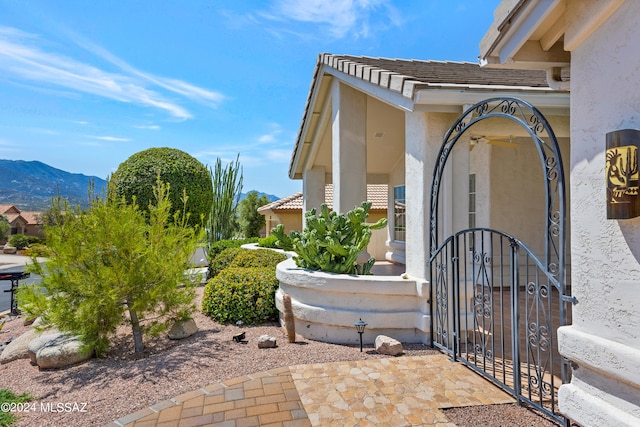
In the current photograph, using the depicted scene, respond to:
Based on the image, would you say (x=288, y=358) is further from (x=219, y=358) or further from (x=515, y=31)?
(x=515, y=31)

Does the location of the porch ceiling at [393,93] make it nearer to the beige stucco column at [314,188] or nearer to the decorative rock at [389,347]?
the beige stucco column at [314,188]

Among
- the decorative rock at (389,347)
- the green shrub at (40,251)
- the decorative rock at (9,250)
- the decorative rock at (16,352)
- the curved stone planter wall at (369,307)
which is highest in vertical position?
the green shrub at (40,251)

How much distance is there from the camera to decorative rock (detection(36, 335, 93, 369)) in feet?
18.9

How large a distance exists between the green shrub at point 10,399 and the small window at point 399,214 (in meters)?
10.0

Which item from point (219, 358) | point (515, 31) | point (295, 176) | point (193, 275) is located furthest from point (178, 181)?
point (515, 31)

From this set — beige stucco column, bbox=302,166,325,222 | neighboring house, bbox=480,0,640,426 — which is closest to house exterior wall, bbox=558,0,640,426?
neighboring house, bbox=480,0,640,426

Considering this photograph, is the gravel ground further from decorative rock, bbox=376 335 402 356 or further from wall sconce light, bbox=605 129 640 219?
wall sconce light, bbox=605 129 640 219

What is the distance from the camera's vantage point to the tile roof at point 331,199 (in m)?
17.7

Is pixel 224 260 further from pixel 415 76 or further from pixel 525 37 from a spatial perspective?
pixel 525 37

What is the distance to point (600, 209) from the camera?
284 cm

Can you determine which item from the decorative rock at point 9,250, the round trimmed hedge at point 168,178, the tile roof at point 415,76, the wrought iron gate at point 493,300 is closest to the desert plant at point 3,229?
the decorative rock at point 9,250

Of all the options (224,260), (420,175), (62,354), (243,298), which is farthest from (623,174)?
(224,260)

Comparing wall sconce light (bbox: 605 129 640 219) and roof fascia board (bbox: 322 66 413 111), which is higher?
roof fascia board (bbox: 322 66 413 111)

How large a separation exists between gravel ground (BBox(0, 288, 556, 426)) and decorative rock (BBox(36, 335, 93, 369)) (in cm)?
14
